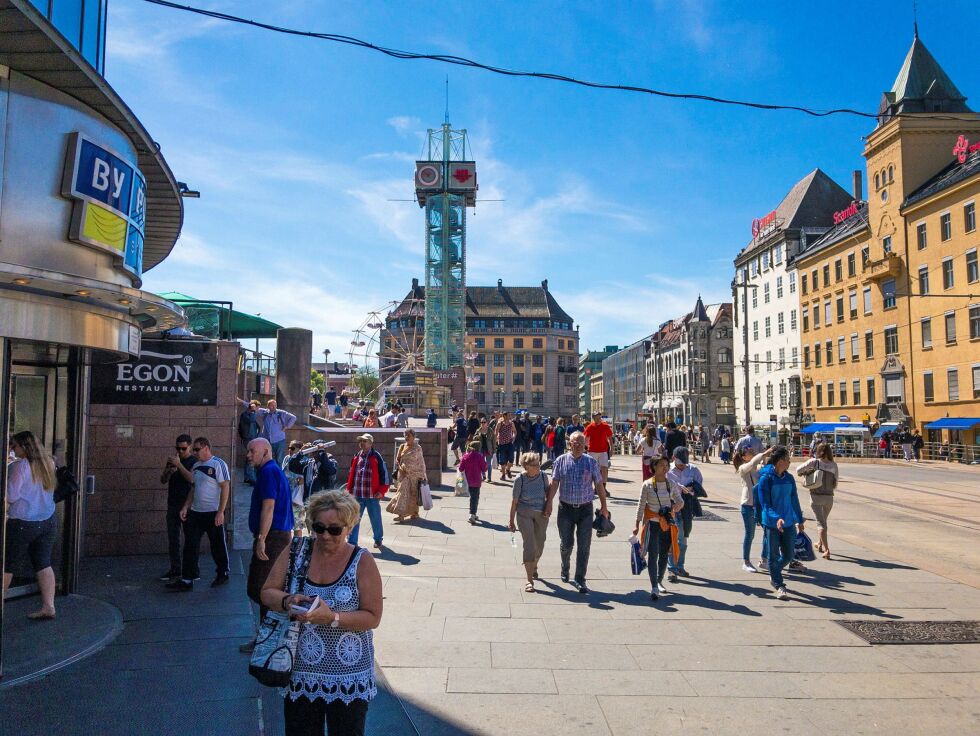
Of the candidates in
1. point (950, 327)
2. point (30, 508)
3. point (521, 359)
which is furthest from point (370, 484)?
point (521, 359)

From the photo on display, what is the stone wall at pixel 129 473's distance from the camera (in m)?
10.3

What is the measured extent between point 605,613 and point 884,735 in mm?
3253

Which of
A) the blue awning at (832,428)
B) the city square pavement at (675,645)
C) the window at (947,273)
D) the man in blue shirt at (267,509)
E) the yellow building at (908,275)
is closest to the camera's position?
the city square pavement at (675,645)

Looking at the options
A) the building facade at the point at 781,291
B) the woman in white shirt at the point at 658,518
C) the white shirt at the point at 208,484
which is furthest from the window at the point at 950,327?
the white shirt at the point at 208,484

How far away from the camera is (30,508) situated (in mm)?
6840

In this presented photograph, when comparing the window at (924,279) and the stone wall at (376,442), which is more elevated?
the window at (924,279)

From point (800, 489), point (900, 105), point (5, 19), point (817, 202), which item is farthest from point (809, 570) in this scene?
point (817, 202)

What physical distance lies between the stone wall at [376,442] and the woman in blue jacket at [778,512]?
399 inches

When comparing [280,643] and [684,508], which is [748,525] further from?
[280,643]

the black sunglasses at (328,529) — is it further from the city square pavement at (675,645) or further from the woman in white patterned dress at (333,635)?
the city square pavement at (675,645)

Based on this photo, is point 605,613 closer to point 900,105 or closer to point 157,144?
point 157,144

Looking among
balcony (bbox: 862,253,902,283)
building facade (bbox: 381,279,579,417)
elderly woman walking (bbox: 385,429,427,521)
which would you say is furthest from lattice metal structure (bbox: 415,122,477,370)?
elderly woman walking (bbox: 385,429,427,521)

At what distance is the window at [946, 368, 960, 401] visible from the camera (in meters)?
39.8

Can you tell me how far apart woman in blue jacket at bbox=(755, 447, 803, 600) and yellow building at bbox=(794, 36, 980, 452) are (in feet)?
105
